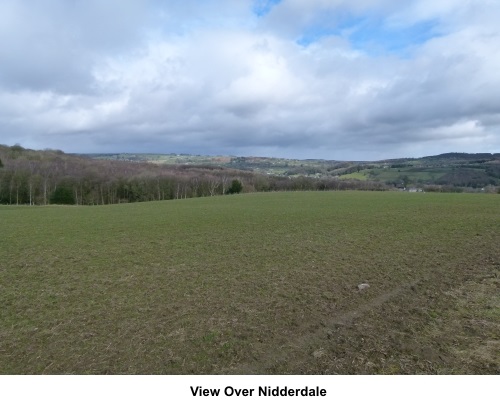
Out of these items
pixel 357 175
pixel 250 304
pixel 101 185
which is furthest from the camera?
pixel 357 175

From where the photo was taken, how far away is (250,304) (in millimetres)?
10125

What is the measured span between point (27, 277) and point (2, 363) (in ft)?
22.1

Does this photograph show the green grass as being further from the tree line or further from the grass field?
the grass field

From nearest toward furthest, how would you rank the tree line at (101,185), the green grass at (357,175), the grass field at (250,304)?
the grass field at (250,304), the tree line at (101,185), the green grass at (357,175)

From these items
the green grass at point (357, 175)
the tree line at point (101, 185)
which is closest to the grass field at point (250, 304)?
the tree line at point (101, 185)

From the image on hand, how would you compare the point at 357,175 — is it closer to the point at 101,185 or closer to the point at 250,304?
the point at 101,185

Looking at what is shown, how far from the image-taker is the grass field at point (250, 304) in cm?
712

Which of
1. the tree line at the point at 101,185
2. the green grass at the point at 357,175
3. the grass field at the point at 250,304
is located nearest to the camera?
the grass field at the point at 250,304

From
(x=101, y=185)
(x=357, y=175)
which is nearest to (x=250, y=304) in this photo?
(x=101, y=185)

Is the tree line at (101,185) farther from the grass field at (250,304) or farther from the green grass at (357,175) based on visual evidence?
the grass field at (250,304)

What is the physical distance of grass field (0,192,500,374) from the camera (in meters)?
7.12

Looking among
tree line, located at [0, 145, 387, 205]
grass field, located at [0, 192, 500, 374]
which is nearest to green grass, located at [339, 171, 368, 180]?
tree line, located at [0, 145, 387, 205]

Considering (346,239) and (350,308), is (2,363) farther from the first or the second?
(346,239)

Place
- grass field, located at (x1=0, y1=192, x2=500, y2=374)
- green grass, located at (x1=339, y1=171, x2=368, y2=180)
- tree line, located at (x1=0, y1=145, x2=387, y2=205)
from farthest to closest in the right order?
green grass, located at (x1=339, y1=171, x2=368, y2=180) < tree line, located at (x1=0, y1=145, x2=387, y2=205) < grass field, located at (x1=0, y1=192, x2=500, y2=374)
